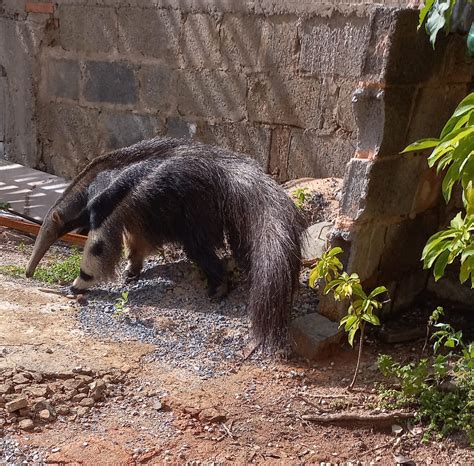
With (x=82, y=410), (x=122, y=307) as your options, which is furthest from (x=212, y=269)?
(x=82, y=410)

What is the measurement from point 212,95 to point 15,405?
382cm

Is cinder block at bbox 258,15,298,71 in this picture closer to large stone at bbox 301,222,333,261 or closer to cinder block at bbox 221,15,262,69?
cinder block at bbox 221,15,262,69

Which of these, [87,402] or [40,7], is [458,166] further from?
[40,7]

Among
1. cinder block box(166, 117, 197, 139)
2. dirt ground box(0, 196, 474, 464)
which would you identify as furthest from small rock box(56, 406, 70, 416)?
cinder block box(166, 117, 197, 139)

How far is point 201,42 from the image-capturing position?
20.3 ft

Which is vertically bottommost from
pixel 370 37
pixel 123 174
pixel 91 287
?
pixel 91 287

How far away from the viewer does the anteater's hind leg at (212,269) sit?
473 centimetres

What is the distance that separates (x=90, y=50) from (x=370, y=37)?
4.36 m

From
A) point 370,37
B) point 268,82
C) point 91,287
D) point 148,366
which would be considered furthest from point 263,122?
point 148,366

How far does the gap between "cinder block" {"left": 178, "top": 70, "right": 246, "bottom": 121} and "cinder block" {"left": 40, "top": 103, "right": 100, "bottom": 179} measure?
1.31m

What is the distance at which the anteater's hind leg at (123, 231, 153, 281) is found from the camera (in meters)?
5.13

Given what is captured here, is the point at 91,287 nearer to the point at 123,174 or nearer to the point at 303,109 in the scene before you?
the point at 123,174

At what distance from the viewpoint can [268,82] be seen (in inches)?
227

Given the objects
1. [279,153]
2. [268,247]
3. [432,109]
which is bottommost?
[268,247]
